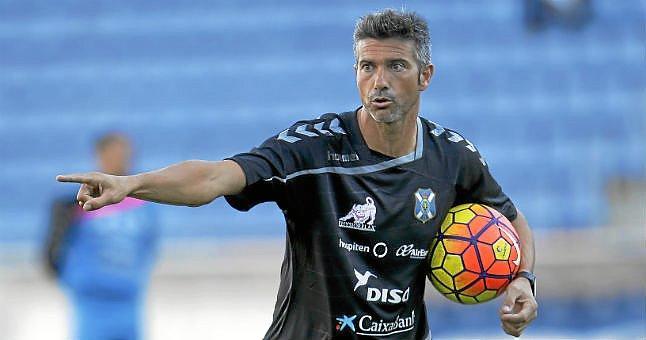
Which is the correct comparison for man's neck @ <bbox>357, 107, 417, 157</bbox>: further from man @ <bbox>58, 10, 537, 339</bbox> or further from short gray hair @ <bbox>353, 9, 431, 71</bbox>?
short gray hair @ <bbox>353, 9, 431, 71</bbox>

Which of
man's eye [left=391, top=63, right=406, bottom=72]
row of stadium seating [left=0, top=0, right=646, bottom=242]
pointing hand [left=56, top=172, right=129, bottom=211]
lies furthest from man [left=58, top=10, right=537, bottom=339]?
row of stadium seating [left=0, top=0, right=646, bottom=242]

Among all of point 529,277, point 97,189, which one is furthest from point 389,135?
point 97,189

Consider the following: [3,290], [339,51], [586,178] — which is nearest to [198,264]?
[3,290]

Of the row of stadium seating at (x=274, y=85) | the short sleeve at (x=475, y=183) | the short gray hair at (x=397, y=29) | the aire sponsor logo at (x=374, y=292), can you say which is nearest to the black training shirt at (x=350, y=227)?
the aire sponsor logo at (x=374, y=292)

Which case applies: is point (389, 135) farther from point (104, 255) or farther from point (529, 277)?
point (104, 255)

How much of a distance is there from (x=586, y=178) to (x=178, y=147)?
4.66 metres

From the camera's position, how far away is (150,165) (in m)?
12.5

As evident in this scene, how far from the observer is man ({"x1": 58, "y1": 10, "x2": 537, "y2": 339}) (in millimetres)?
4219

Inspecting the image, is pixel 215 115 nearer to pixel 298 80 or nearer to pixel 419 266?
pixel 298 80

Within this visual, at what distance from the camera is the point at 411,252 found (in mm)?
4336

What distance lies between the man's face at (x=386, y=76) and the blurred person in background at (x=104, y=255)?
13.5 ft

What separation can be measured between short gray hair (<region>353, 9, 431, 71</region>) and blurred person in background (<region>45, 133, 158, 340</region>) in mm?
4055

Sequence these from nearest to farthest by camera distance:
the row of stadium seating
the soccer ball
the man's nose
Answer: the man's nose < the soccer ball < the row of stadium seating

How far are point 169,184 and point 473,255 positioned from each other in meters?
1.41
